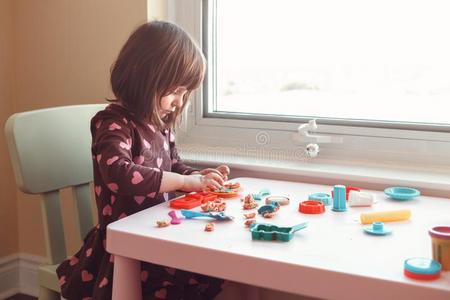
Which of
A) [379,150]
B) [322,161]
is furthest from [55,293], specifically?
[379,150]

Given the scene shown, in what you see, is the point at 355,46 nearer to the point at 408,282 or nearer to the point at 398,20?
the point at 398,20

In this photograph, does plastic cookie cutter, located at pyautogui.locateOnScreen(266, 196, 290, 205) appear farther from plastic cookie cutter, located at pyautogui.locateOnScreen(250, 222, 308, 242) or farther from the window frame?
the window frame

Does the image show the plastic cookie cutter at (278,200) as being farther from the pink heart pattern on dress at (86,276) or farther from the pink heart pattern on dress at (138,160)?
the pink heart pattern on dress at (86,276)

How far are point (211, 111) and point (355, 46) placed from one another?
43cm

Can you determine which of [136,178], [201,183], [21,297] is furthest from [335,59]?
[21,297]

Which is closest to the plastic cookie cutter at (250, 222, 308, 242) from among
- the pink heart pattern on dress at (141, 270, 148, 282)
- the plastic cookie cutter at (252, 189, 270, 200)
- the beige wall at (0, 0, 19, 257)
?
the plastic cookie cutter at (252, 189, 270, 200)

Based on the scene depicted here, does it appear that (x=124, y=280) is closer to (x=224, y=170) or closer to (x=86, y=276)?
(x=86, y=276)

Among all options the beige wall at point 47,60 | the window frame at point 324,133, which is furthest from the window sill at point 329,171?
the beige wall at point 47,60

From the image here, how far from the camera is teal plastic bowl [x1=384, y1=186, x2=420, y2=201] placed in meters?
1.17

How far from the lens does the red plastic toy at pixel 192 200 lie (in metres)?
1.08

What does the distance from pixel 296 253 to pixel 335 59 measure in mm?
755

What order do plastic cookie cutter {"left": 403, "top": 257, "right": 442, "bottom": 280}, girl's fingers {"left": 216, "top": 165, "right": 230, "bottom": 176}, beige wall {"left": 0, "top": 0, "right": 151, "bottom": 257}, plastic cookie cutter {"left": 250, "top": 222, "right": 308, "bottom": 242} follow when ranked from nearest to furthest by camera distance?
plastic cookie cutter {"left": 403, "top": 257, "right": 442, "bottom": 280} < plastic cookie cutter {"left": 250, "top": 222, "right": 308, "bottom": 242} < girl's fingers {"left": 216, "top": 165, "right": 230, "bottom": 176} < beige wall {"left": 0, "top": 0, "right": 151, "bottom": 257}

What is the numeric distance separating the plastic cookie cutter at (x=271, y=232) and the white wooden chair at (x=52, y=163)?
0.55 m

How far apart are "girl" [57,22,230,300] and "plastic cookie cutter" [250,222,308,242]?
0.28 metres
